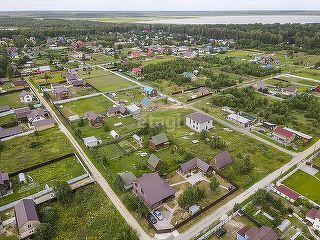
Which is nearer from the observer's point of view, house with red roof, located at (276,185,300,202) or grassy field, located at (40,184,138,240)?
grassy field, located at (40,184,138,240)

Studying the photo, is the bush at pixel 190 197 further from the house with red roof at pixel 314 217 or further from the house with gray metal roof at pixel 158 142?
the house with gray metal roof at pixel 158 142

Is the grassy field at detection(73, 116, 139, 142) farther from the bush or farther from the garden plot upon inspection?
the bush

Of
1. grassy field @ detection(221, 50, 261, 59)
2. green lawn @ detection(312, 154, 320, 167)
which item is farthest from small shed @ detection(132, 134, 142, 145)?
grassy field @ detection(221, 50, 261, 59)

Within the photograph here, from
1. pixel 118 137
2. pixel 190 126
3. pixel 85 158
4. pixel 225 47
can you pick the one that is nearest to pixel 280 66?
pixel 225 47

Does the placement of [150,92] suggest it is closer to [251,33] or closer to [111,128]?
[111,128]

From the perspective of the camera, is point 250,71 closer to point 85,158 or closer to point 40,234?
point 85,158

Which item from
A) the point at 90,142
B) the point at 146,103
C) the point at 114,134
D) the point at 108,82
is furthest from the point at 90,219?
the point at 108,82
